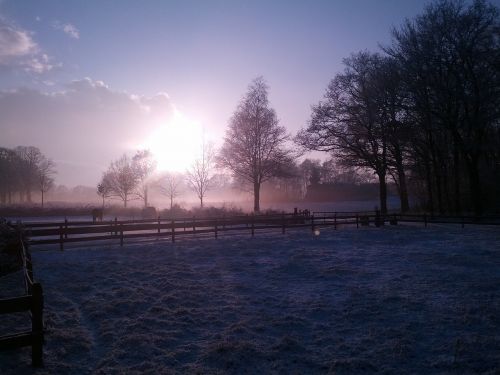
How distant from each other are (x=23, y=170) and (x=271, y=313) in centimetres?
7780

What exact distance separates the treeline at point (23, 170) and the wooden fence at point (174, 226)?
52.1 m

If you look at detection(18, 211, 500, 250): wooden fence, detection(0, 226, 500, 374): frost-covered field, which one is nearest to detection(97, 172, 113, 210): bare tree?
detection(18, 211, 500, 250): wooden fence

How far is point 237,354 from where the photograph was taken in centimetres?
625

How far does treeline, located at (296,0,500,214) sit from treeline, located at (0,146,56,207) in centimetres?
5802

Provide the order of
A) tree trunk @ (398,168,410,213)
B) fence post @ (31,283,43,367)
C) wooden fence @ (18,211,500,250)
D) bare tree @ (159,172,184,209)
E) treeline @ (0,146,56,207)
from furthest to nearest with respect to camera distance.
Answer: treeline @ (0,146,56,207) → bare tree @ (159,172,184,209) → tree trunk @ (398,168,410,213) → wooden fence @ (18,211,500,250) → fence post @ (31,283,43,367)

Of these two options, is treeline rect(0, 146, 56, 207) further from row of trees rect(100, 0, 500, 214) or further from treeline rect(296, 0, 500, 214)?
treeline rect(296, 0, 500, 214)

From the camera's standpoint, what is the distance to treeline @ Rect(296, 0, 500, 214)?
26.8 meters

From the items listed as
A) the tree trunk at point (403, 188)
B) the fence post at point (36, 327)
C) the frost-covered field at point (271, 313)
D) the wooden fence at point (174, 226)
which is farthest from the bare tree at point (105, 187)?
the fence post at point (36, 327)

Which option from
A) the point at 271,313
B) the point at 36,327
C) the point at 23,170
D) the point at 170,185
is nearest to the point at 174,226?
the point at 271,313

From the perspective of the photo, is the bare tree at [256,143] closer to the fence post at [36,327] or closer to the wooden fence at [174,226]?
the wooden fence at [174,226]

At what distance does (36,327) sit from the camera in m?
5.82

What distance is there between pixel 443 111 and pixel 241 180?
1944 centimetres

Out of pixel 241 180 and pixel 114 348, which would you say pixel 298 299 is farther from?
pixel 241 180

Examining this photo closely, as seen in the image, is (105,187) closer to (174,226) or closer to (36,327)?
(174,226)
